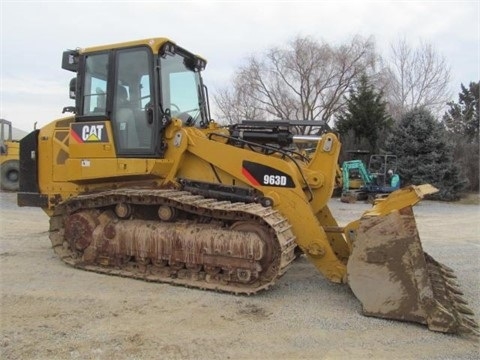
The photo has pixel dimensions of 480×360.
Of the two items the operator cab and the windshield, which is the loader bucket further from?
the windshield

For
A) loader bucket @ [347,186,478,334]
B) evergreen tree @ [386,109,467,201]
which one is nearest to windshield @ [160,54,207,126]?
loader bucket @ [347,186,478,334]

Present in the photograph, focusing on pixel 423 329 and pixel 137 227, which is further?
pixel 137 227

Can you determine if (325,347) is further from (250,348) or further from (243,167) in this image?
(243,167)

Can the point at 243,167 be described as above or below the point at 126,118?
below

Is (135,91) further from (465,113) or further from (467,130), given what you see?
(465,113)

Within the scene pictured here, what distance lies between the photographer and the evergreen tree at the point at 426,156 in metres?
20.3

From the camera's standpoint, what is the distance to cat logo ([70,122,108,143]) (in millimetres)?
6750

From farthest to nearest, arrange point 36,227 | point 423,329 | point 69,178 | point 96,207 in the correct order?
1. point 36,227
2. point 69,178
3. point 96,207
4. point 423,329

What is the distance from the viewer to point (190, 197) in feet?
19.9

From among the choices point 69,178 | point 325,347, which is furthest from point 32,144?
point 325,347

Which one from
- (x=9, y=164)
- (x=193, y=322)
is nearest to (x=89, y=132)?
(x=193, y=322)

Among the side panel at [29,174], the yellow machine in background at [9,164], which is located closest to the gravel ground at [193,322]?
the side panel at [29,174]

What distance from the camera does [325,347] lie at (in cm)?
418

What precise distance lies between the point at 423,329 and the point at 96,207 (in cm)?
431
